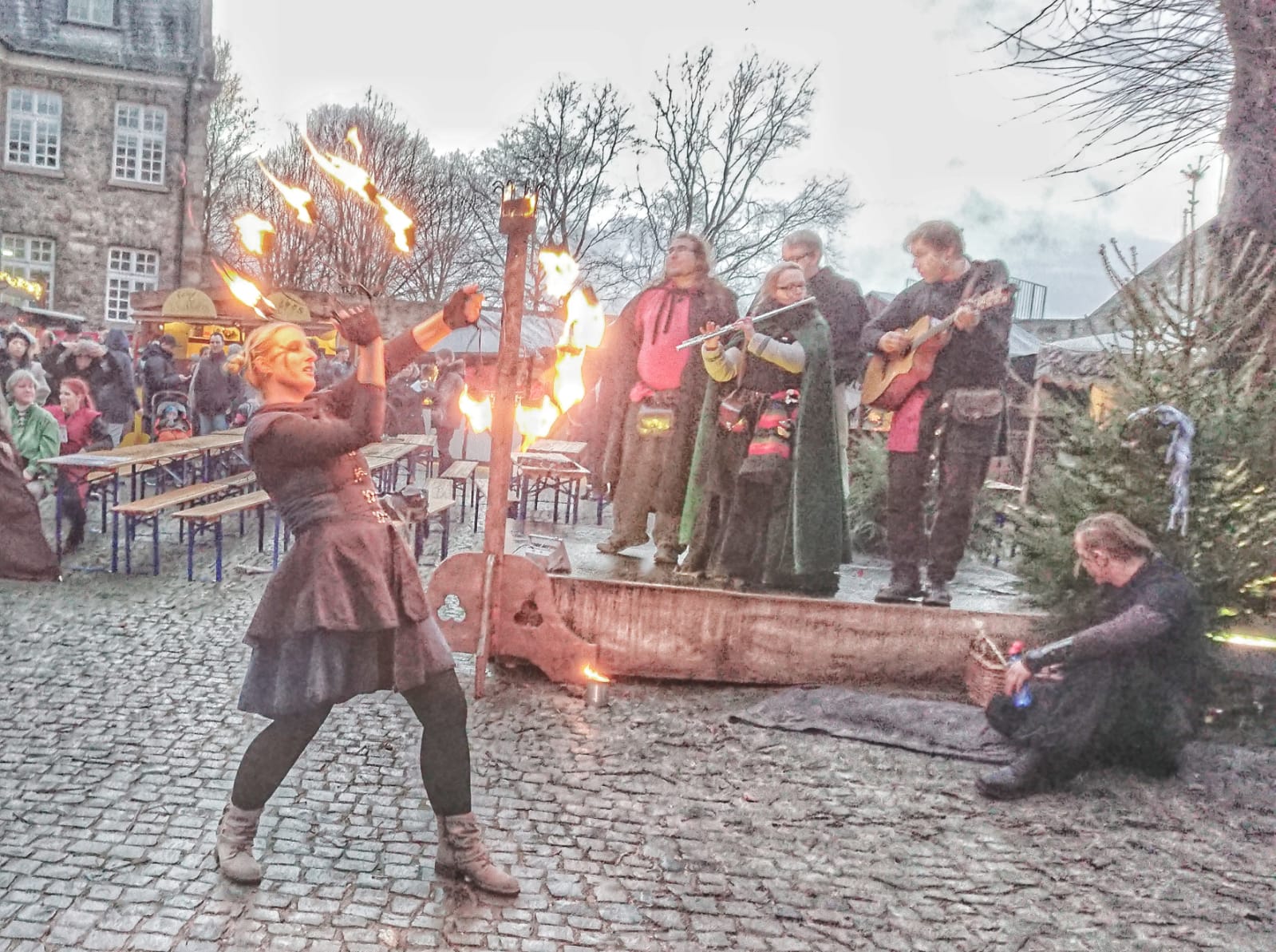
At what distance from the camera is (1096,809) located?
180 inches

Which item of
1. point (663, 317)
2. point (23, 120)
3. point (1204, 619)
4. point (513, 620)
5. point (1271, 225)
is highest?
point (23, 120)

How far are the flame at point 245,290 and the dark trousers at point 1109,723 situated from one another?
12.4 feet

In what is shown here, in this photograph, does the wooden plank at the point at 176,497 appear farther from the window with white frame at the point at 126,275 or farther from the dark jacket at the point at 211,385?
the window with white frame at the point at 126,275

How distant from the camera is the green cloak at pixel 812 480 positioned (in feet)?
20.7

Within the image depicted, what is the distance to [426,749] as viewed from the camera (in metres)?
3.52

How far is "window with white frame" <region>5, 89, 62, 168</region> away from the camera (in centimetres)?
2573

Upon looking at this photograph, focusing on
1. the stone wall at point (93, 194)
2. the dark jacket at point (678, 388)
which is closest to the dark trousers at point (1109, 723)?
the dark jacket at point (678, 388)

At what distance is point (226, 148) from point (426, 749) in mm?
40817

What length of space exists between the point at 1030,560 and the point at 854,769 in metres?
1.77

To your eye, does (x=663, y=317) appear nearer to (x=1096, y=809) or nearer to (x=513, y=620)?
(x=513, y=620)

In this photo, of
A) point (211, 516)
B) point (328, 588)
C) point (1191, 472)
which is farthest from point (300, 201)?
point (211, 516)

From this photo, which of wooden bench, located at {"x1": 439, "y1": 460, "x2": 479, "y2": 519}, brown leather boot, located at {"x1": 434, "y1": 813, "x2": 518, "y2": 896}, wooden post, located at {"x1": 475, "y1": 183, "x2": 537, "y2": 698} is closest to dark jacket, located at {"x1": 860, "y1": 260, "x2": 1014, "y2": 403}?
wooden post, located at {"x1": 475, "y1": 183, "x2": 537, "y2": 698}

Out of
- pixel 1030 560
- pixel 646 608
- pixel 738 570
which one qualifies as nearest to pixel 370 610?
pixel 646 608

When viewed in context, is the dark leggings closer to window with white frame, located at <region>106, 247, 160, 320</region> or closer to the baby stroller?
the baby stroller
